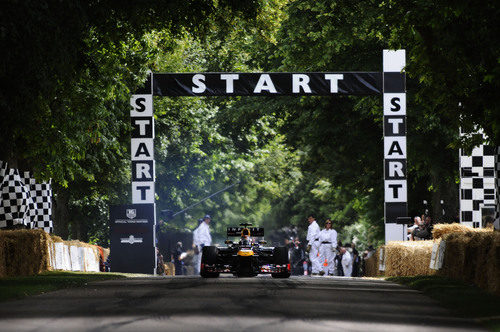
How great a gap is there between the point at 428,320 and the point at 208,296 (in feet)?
12.2

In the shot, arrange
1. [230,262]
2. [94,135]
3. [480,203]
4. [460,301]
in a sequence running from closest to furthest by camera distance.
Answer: [460,301] < [230,262] < [480,203] < [94,135]

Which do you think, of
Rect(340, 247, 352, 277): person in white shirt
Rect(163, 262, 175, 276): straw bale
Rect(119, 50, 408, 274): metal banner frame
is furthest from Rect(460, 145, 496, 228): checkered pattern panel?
Rect(163, 262, 175, 276): straw bale

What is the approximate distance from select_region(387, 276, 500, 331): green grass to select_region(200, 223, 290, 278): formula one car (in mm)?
4502

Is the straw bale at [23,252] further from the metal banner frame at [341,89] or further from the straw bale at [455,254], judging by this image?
the straw bale at [455,254]

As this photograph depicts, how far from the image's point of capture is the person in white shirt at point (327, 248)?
3444cm

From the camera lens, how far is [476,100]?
52.5ft

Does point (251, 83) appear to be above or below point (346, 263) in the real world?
above

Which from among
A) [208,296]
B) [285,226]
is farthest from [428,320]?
[285,226]

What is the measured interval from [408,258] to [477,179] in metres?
2.59

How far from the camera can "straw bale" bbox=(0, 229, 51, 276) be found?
70.9ft

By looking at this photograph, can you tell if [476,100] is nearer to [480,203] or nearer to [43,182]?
[480,203]

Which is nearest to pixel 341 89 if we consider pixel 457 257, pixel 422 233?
pixel 422 233

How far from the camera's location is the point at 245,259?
22359 millimetres

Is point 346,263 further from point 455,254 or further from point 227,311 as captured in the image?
point 227,311
